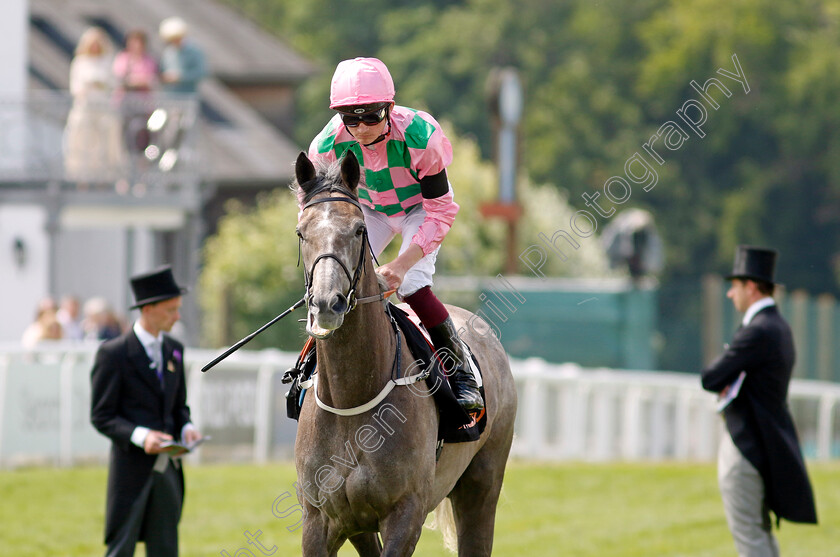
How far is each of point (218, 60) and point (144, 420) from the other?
81.1 ft

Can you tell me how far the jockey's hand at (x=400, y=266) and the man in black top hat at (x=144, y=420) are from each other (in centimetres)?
180

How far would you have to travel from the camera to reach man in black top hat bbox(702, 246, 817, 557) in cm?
699

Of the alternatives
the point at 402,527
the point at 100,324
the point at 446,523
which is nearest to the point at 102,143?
the point at 100,324

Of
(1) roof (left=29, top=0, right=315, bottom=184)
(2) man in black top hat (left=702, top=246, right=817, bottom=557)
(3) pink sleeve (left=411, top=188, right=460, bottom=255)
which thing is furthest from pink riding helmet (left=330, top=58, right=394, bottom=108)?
(1) roof (left=29, top=0, right=315, bottom=184)

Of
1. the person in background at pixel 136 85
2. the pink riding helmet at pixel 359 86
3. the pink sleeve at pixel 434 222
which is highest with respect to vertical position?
the person in background at pixel 136 85

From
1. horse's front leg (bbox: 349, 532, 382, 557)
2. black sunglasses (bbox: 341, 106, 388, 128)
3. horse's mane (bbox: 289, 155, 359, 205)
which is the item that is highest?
black sunglasses (bbox: 341, 106, 388, 128)

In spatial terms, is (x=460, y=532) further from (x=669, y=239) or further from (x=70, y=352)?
(x=669, y=239)

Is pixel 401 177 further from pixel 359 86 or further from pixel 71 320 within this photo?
pixel 71 320

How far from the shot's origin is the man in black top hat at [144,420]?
6262 mm

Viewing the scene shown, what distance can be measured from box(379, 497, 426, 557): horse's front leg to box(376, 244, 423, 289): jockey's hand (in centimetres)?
86

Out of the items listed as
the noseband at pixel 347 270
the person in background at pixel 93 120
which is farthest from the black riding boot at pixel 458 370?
the person in background at pixel 93 120

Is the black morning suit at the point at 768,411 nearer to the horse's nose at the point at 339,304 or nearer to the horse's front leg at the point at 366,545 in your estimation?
the horse's front leg at the point at 366,545

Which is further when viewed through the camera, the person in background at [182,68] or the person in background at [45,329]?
the person in background at [182,68]

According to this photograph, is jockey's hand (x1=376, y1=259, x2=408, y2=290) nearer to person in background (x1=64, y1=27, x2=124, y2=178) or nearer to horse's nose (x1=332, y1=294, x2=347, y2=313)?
horse's nose (x1=332, y1=294, x2=347, y2=313)
